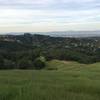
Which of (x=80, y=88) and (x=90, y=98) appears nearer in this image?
(x=90, y=98)

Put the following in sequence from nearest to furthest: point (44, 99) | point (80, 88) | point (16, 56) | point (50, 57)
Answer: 1. point (44, 99)
2. point (80, 88)
3. point (16, 56)
4. point (50, 57)

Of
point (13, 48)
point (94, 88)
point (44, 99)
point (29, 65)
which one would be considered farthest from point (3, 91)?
point (13, 48)

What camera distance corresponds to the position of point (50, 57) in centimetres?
5450

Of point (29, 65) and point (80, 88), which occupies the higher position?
point (80, 88)

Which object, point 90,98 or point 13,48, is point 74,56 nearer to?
point 13,48

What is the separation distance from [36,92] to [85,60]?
47622 millimetres

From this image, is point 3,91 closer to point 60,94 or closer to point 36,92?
point 36,92

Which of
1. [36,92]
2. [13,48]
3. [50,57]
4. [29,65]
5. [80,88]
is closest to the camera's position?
[36,92]

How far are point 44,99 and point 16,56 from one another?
1766 inches

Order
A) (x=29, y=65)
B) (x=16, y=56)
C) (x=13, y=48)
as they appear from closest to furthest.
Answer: (x=29, y=65), (x=16, y=56), (x=13, y=48)

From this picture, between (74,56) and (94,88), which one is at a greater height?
(94,88)

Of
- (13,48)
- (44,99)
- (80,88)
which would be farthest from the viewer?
(13,48)

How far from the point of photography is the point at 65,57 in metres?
55.6

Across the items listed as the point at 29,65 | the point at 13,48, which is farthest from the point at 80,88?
the point at 13,48
